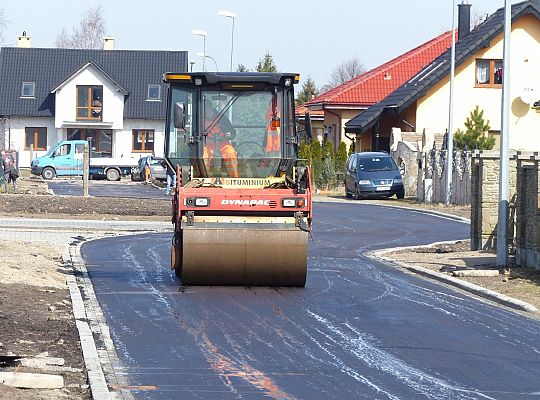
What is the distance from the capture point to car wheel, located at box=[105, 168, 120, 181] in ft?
214

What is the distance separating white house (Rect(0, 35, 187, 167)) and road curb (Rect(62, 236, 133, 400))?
203ft

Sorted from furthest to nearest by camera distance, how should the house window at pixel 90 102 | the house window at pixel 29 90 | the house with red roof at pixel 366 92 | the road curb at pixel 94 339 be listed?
the house window at pixel 29 90 → the house window at pixel 90 102 → the house with red roof at pixel 366 92 → the road curb at pixel 94 339

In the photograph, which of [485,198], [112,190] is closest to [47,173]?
[112,190]

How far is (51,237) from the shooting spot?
26.4 metres

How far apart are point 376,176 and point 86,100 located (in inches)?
1450

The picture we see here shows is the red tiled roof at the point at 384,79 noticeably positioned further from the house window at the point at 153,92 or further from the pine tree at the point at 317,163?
the house window at the point at 153,92

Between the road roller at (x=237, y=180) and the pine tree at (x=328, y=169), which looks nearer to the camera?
the road roller at (x=237, y=180)

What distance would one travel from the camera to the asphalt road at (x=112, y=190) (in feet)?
155

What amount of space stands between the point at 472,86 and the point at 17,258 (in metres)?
39.0

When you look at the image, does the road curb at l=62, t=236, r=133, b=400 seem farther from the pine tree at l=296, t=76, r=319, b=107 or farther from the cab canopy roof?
the pine tree at l=296, t=76, r=319, b=107

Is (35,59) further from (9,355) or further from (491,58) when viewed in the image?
(9,355)

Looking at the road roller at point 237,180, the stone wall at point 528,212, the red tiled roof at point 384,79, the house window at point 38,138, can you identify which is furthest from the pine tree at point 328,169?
the road roller at point 237,180

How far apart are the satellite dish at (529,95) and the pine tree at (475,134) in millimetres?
2086

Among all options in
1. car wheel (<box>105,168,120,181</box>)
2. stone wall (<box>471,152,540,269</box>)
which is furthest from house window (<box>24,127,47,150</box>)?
stone wall (<box>471,152,540,269</box>)
